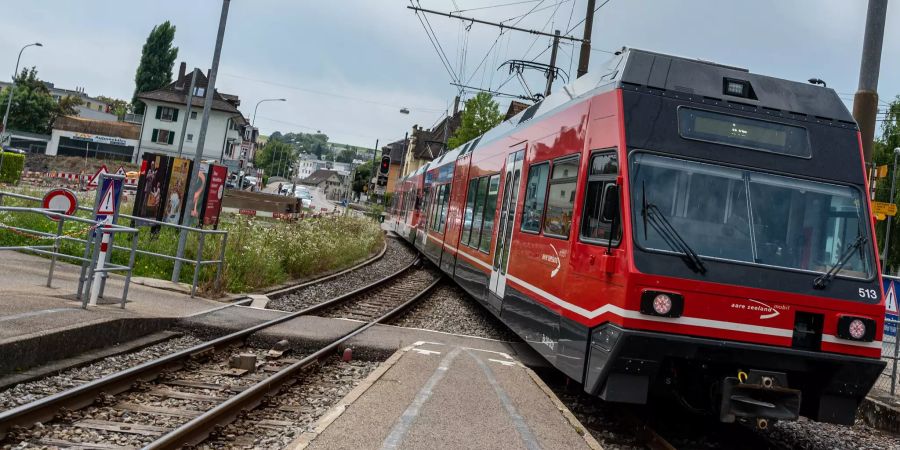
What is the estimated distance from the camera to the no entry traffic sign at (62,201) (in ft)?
34.9

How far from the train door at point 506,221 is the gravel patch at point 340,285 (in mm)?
3452

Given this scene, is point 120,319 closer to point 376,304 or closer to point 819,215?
point 376,304

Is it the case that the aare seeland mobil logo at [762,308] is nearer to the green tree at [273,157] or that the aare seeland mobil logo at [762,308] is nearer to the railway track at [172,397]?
the railway track at [172,397]

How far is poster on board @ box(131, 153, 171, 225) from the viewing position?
16141 mm

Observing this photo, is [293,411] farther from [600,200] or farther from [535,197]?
[535,197]

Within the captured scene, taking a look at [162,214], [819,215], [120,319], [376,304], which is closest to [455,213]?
[376,304]

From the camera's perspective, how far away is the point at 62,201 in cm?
1075

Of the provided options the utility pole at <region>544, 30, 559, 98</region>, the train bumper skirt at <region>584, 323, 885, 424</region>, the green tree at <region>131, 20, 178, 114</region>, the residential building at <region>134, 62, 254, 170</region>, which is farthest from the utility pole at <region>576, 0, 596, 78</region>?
the green tree at <region>131, 20, 178, 114</region>

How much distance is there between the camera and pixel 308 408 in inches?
272

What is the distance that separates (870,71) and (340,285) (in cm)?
1114

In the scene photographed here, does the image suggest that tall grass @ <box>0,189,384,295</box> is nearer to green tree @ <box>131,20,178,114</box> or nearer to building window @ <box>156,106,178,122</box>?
building window @ <box>156,106,178,122</box>

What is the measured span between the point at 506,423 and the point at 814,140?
3891 mm

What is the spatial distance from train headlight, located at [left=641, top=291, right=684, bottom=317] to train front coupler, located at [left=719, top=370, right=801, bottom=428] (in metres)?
0.71

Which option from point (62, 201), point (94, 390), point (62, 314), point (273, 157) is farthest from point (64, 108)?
point (94, 390)
